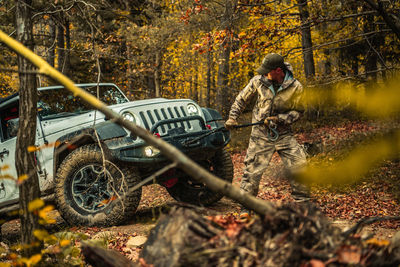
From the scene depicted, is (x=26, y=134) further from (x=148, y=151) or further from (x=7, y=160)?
(x=7, y=160)

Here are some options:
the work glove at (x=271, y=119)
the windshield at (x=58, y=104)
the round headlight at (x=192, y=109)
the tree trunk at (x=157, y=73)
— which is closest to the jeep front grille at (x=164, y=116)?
the round headlight at (x=192, y=109)

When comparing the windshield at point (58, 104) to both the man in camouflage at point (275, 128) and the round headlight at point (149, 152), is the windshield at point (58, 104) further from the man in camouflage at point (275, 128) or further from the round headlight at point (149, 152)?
the man in camouflage at point (275, 128)

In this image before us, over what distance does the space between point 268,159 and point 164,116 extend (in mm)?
1580

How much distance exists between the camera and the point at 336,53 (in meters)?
11.1

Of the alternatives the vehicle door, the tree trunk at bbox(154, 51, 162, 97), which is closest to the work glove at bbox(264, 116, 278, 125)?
the vehicle door

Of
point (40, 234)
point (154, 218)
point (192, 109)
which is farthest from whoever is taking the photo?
point (192, 109)

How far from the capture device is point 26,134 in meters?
2.80

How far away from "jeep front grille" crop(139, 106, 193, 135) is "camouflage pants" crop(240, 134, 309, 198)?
1.04m

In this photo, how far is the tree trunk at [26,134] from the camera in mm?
2752

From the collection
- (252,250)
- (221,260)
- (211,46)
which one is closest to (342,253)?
(252,250)

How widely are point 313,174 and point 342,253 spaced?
2775 millimetres

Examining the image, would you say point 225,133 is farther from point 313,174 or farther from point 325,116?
point 325,116

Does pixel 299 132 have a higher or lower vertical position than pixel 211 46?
lower

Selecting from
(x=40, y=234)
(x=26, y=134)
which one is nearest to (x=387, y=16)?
(x=26, y=134)
